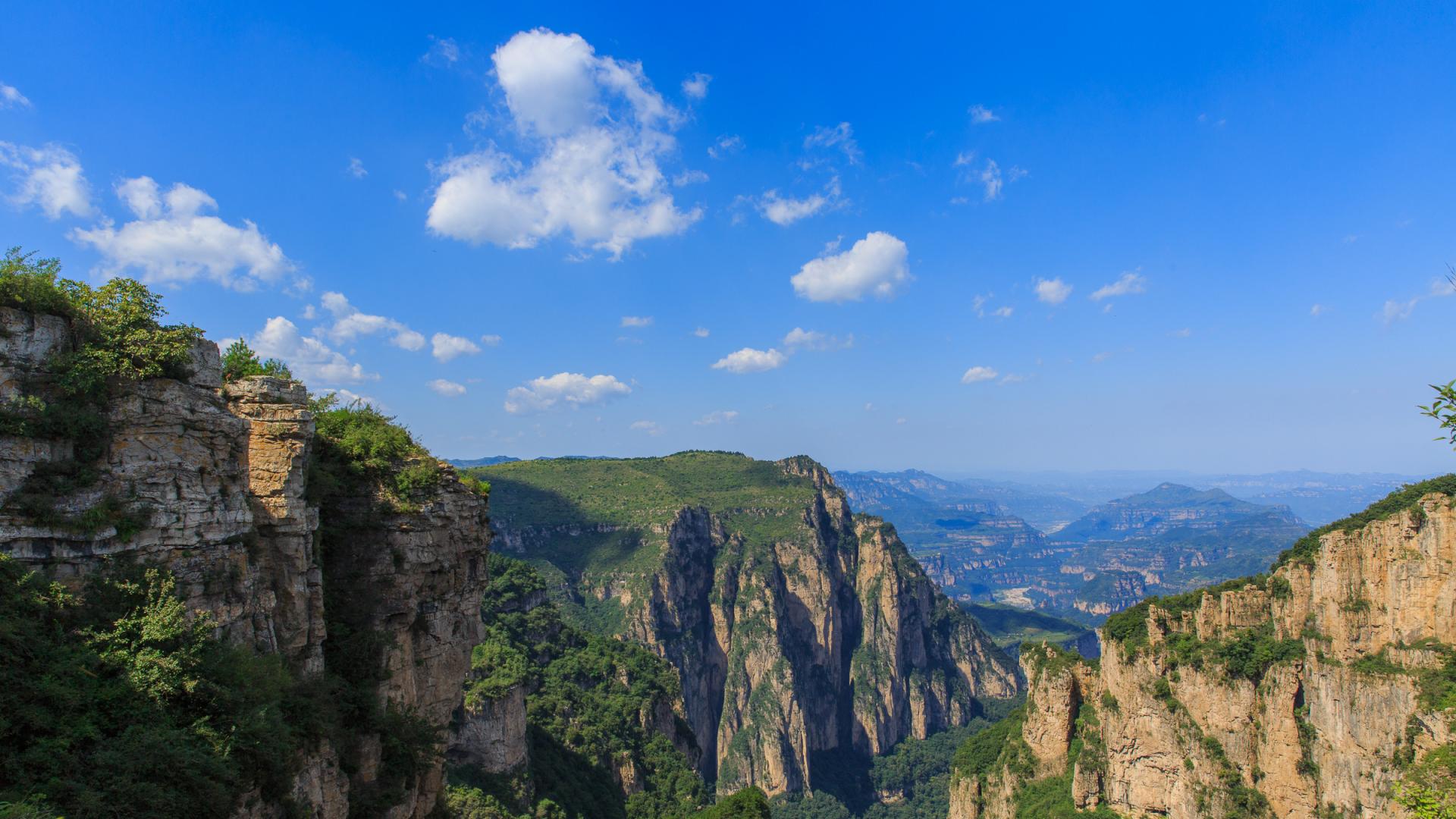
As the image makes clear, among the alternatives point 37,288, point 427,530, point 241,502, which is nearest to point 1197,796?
point 427,530

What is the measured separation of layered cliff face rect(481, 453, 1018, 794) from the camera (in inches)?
4705

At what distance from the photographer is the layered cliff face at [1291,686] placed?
110 ft

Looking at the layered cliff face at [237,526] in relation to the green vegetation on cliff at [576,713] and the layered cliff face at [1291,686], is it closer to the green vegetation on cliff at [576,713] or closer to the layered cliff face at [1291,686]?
the green vegetation on cliff at [576,713]

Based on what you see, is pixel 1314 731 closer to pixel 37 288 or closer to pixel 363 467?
pixel 363 467

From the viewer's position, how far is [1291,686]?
39844mm

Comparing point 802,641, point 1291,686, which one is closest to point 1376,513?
point 1291,686

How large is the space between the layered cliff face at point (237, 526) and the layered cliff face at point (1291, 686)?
37.8 meters

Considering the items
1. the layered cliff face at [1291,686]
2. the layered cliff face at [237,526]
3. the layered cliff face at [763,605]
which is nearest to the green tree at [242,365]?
the layered cliff face at [237,526]

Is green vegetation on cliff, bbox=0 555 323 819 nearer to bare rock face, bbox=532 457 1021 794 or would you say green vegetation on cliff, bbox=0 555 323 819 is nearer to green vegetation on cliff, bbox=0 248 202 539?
green vegetation on cliff, bbox=0 248 202 539

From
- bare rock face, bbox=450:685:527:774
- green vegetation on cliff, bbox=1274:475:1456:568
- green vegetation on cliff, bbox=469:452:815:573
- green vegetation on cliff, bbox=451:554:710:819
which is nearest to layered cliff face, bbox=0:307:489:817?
green vegetation on cliff, bbox=451:554:710:819

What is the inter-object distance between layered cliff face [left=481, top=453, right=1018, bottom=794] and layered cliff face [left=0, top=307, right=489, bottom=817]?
10165cm

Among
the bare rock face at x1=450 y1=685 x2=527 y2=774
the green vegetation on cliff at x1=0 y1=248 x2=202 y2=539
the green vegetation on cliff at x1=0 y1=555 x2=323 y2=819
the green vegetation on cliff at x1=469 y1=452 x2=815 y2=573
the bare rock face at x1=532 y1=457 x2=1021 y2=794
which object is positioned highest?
the green vegetation on cliff at x1=0 y1=248 x2=202 y2=539

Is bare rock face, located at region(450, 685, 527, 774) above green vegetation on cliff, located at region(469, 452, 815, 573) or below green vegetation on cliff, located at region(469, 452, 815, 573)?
below

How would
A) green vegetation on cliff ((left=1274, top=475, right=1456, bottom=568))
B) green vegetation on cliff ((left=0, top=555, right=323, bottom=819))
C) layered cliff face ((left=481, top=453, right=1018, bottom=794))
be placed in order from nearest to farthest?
green vegetation on cliff ((left=0, top=555, right=323, bottom=819)), green vegetation on cliff ((left=1274, top=475, right=1456, bottom=568)), layered cliff face ((left=481, top=453, right=1018, bottom=794))
